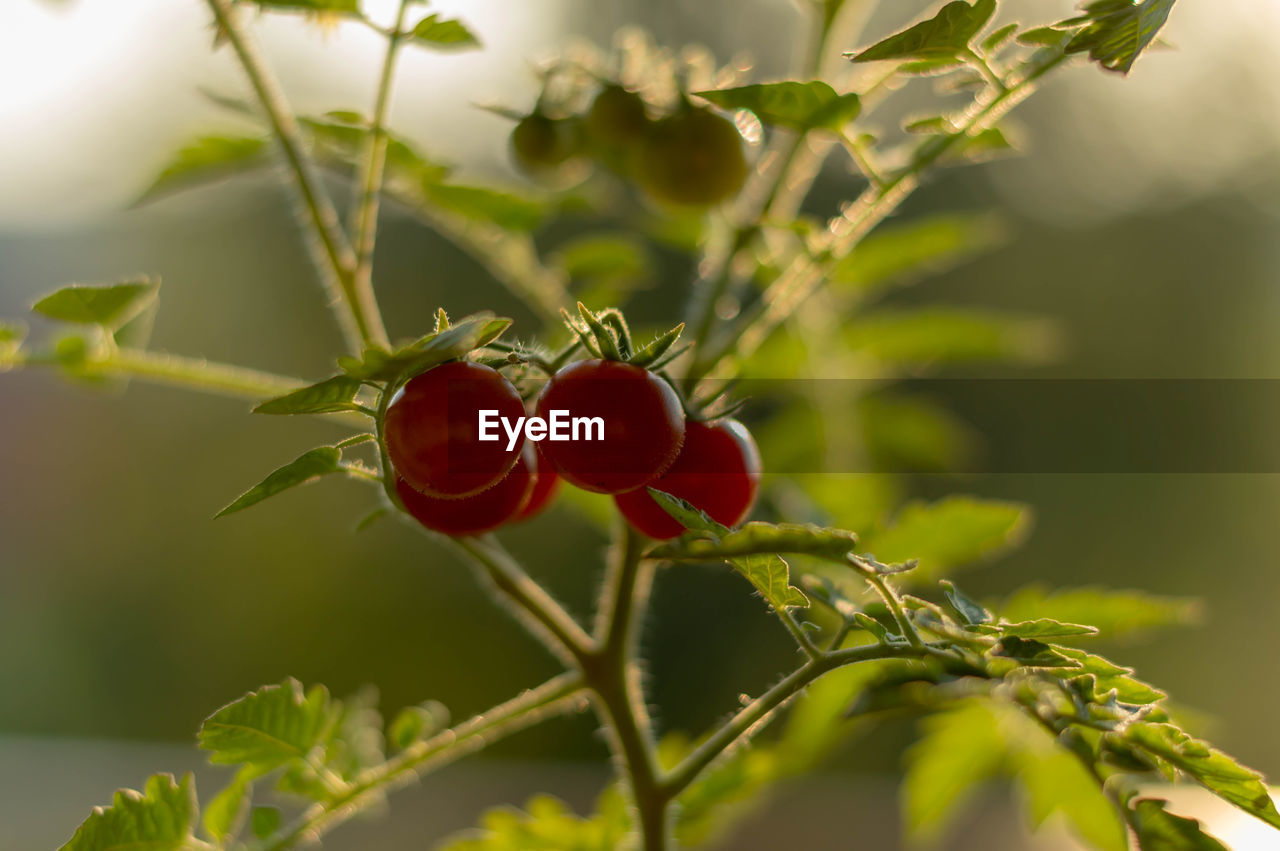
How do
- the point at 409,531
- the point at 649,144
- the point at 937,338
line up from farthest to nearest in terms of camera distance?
1. the point at 409,531
2. the point at 937,338
3. the point at 649,144

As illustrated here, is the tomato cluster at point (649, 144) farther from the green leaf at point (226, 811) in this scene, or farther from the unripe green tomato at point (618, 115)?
the green leaf at point (226, 811)

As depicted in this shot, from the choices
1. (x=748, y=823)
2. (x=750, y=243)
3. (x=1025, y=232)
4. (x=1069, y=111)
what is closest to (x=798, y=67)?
(x=750, y=243)

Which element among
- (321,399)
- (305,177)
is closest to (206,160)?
(305,177)

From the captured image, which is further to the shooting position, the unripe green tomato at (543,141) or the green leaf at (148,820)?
the unripe green tomato at (543,141)

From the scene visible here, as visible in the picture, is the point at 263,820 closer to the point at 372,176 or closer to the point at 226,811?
the point at 226,811

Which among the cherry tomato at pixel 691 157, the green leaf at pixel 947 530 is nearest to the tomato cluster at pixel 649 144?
the cherry tomato at pixel 691 157

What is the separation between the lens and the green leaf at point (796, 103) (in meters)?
0.36

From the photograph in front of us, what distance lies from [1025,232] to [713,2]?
6.07ft

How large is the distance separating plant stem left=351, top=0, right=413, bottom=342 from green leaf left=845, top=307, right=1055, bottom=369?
0.47 metres

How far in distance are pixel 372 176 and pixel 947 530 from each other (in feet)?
1.17

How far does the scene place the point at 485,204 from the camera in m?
0.54

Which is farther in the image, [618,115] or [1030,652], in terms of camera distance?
[618,115]

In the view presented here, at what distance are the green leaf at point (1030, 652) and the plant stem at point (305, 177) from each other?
30cm

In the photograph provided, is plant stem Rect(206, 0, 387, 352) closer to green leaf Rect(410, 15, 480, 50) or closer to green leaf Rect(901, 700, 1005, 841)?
green leaf Rect(410, 15, 480, 50)
